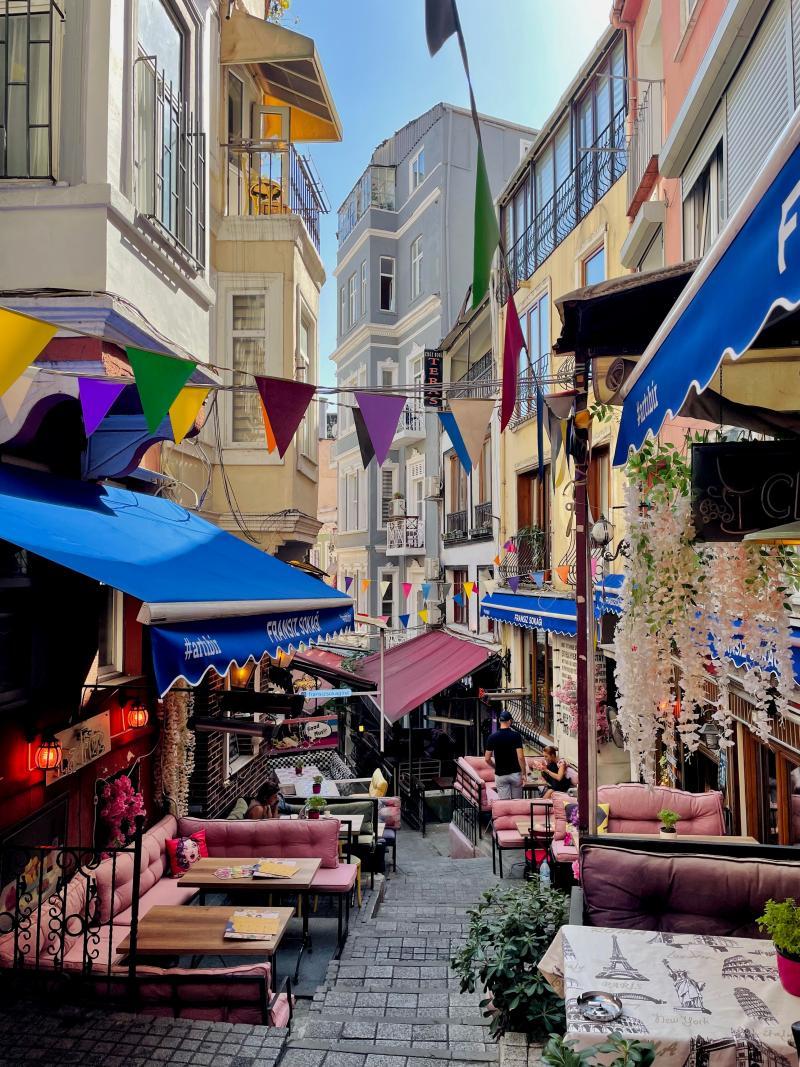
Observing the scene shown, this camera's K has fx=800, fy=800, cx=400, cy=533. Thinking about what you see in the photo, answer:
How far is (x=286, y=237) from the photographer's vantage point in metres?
13.2

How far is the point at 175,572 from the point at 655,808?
22.2 ft

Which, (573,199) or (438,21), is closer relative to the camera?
(438,21)

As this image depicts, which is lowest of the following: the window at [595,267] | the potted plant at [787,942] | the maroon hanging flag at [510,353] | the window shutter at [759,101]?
the potted plant at [787,942]

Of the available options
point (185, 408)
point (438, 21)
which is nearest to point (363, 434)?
point (185, 408)

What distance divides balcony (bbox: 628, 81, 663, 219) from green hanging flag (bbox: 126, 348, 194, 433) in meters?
8.26

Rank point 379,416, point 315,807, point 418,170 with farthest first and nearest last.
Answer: point 418,170
point 315,807
point 379,416

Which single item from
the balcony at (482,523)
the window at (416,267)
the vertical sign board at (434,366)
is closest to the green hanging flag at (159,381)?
the balcony at (482,523)

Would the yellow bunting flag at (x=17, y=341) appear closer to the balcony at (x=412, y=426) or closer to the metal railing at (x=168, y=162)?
the metal railing at (x=168, y=162)

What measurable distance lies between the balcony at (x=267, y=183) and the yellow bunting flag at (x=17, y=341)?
29.8ft

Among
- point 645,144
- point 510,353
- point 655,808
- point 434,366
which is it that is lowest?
point 655,808

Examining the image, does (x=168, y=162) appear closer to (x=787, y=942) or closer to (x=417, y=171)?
(x=787, y=942)

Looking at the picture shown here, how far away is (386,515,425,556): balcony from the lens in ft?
101

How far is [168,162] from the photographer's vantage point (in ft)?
29.3

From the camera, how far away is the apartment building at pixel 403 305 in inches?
1174
